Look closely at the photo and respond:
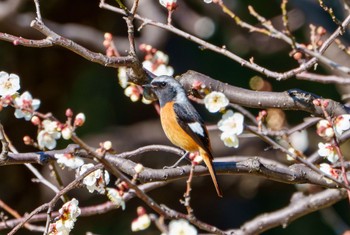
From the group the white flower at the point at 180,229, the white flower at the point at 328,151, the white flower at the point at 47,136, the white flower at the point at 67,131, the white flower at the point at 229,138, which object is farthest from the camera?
the white flower at the point at 328,151

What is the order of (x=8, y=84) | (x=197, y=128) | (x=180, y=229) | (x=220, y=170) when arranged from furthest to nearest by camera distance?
(x=197, y=128), (x=220, y=170), (x=8, y=84), (x=180, y=229)

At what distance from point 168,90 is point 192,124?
238 millimetres

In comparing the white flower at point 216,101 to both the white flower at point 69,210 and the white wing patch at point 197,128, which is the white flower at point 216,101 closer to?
the white flower at point 69,210

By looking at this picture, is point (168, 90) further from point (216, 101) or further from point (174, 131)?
point (216, 101)

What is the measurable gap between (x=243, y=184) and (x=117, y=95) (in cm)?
226

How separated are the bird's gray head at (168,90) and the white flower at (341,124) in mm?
953

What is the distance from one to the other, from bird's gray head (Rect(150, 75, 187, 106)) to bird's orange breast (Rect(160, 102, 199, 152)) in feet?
0.12

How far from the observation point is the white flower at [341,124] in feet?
9.03

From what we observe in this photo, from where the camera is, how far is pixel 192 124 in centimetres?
352

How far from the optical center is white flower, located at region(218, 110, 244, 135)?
2.61m

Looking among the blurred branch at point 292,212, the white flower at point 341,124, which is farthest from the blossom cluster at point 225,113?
the blurred branch at point 292,212

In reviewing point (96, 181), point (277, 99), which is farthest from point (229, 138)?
point (96, 181)

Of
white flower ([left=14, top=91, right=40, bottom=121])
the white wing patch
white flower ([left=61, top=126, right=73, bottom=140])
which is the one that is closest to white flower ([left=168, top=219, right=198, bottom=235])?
white flower ([left=61, top=126, right=73, bottom=140])

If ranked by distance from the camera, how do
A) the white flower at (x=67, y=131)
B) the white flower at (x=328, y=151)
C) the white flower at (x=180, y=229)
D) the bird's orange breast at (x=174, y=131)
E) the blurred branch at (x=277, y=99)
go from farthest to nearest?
the bird's orange breast at (x=174, y=131) < the blurred branch at (x=277, y=99) < the white flower at (x=328, y=151) < the white flower at (x=180, y=229) < the white flower at (x=67, y=131)
